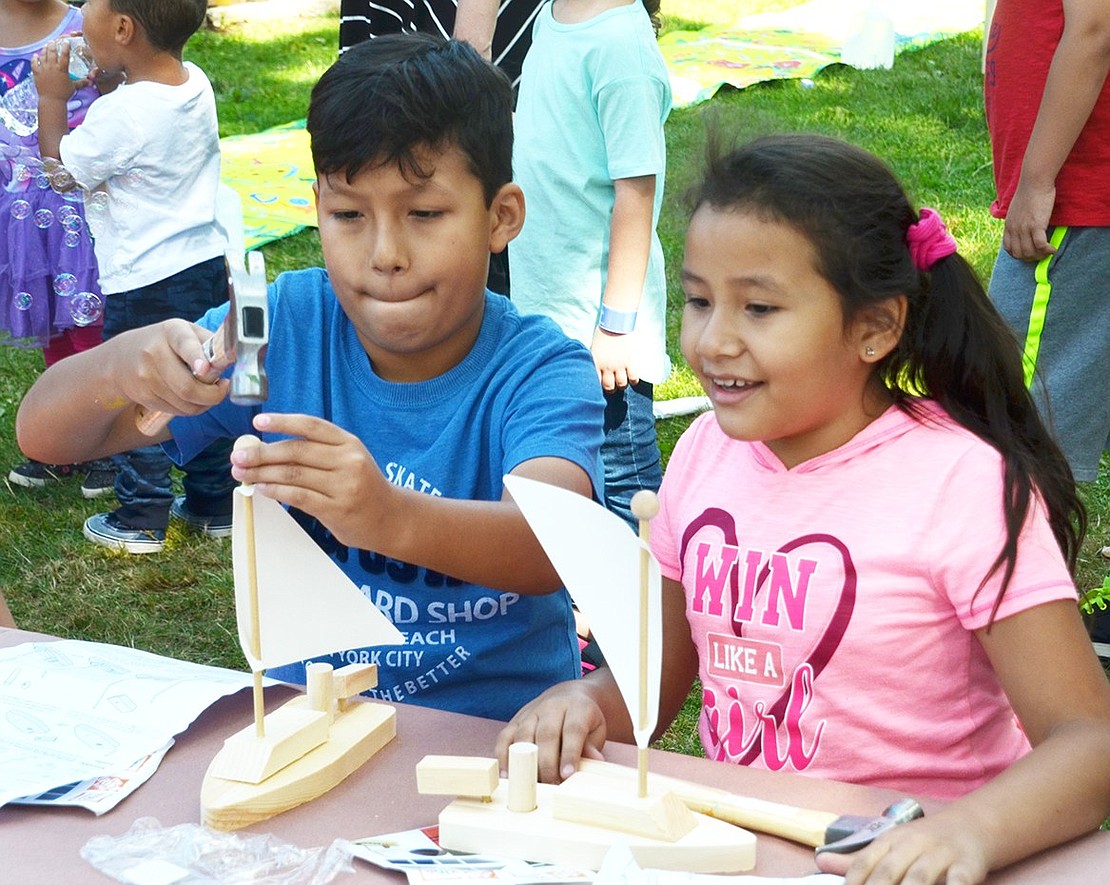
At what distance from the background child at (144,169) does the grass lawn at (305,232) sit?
0.60 ft

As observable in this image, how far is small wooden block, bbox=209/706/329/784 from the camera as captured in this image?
114 centimetres

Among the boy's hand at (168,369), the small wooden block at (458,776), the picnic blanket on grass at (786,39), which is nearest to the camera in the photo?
the small wooden block at (458,776)

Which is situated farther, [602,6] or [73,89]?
[73,89]

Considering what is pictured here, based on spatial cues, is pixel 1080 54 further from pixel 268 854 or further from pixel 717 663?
pixel 268 854

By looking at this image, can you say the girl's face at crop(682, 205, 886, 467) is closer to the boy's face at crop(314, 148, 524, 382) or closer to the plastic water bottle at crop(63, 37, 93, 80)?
the boy's face at crop(314, 148, 524, 382)

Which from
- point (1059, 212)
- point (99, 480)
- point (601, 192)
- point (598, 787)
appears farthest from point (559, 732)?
point (99, 480)

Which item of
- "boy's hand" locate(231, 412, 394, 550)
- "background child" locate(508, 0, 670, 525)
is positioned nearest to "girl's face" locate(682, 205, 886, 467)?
"boy's hand" locate(231, 412, 394, 550)

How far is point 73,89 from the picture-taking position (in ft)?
11.3

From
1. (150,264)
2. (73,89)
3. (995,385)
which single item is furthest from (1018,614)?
(73,89)

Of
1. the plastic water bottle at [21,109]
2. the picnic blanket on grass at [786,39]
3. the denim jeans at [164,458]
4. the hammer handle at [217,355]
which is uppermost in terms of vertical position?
the hammer handle at [217,355]

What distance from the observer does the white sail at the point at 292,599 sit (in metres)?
1.19

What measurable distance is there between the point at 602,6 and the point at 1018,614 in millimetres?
1738

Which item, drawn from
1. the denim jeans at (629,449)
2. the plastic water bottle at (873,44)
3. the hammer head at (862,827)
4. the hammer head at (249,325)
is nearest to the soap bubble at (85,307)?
the denim jeans at (629,449)

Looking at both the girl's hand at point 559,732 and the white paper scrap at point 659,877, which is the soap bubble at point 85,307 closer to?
the girl's hand at point 559,732
